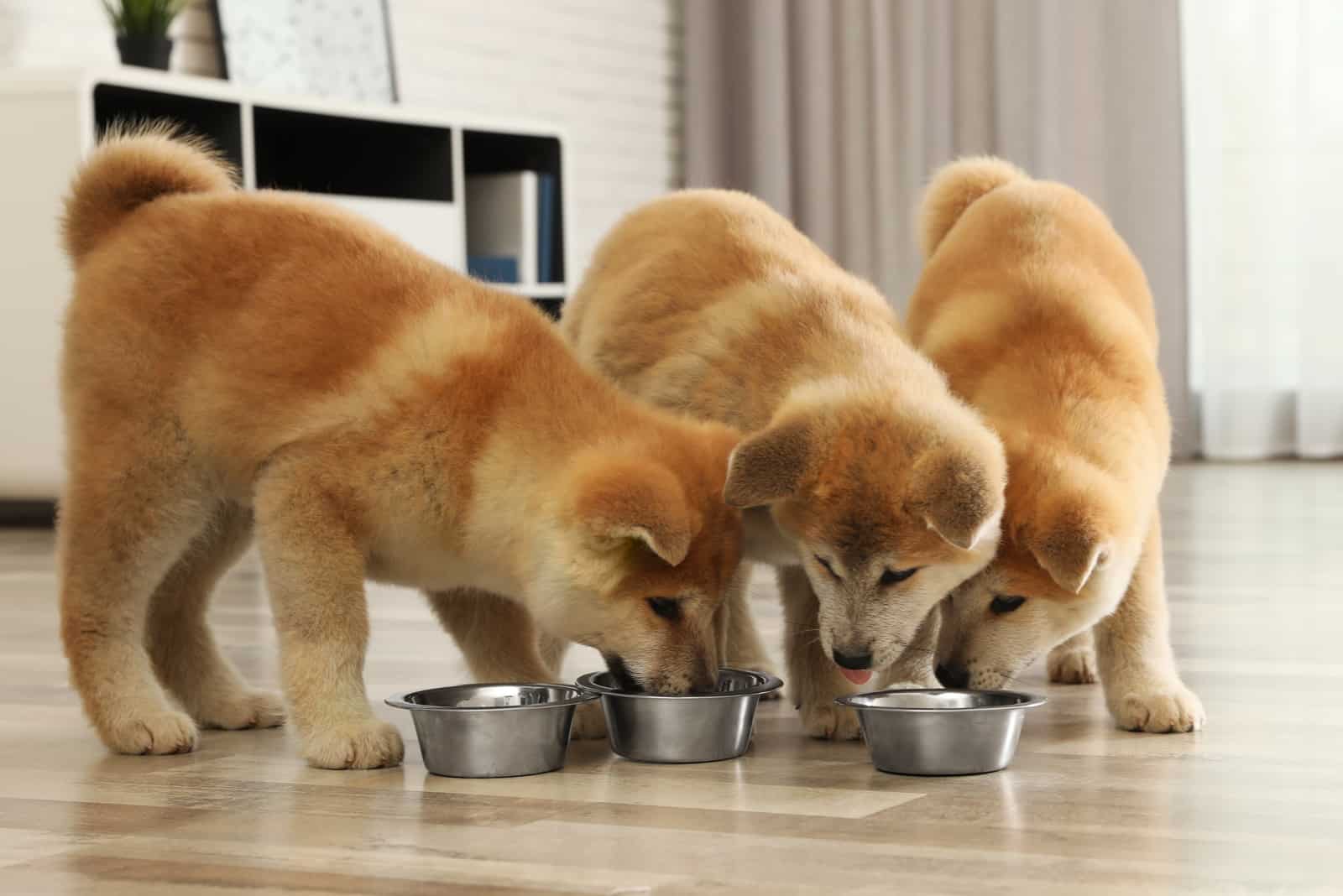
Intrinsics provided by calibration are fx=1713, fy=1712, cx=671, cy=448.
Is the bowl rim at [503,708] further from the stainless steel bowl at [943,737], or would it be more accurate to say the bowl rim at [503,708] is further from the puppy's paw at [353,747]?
the stainless steel bowl at [943,737]

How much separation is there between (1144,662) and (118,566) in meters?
1.44

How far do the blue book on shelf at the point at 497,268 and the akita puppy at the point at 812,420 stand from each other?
3176 millimetres

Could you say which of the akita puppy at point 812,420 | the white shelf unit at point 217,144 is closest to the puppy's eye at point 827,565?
the akita puppy at point 812,420

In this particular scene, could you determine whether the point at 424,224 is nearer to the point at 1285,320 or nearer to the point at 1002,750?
the point at 1285,320

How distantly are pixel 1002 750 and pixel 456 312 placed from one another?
93 cm

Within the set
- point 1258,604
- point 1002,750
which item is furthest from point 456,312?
point 1258,604

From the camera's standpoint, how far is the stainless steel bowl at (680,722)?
2.16 meters

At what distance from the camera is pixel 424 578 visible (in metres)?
2.33

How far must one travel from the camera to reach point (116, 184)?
2.48 meters

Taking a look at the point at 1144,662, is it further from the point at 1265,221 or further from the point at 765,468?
the point at 1265,221

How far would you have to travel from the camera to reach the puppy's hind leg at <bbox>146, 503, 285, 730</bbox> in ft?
8.32

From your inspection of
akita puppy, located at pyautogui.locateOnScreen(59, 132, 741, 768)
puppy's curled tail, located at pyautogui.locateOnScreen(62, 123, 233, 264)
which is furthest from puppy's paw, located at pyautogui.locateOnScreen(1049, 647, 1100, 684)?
puppy's curled tail, located at pyautogui.locateOnScreen(62, 123, 233, 264)

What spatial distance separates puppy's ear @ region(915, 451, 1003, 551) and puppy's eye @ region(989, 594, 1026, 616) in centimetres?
22

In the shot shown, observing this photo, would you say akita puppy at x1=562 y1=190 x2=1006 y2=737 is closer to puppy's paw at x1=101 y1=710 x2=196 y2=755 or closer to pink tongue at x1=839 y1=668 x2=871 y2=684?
pink tongue at x1=839 y1=668 x2=871 y2=684
